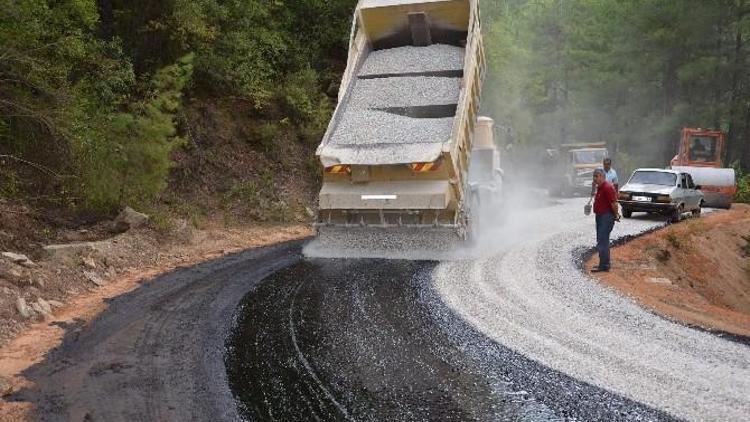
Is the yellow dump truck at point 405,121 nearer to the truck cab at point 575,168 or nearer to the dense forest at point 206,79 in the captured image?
the dense forest at point 206,79

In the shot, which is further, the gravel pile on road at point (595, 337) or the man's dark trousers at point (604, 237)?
the man's dark trousers at point (604, 237)

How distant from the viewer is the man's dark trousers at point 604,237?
344 inches

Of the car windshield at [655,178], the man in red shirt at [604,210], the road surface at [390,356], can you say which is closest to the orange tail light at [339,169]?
the road surface at [390,356]

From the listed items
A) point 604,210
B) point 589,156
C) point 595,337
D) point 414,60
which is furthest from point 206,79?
point 589,156

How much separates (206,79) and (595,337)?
12058 mm

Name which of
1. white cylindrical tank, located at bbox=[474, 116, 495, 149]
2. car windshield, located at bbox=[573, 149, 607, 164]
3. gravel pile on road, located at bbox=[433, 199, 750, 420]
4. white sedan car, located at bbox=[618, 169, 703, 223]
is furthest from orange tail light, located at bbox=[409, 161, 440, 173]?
car windshield, located at bbox=[573, 149, 607, 164]

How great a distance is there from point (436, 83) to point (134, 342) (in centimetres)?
699

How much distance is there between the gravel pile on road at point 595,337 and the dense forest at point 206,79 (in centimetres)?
594

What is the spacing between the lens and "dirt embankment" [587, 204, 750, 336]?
698 cm

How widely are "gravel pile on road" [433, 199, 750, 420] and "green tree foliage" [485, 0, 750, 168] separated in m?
21.3

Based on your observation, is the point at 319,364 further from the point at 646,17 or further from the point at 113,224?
the point at 646,17

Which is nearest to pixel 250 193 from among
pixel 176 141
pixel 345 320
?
pixel 176 141

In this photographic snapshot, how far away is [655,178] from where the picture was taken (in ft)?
52.1

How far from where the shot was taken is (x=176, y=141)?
1139 cm
